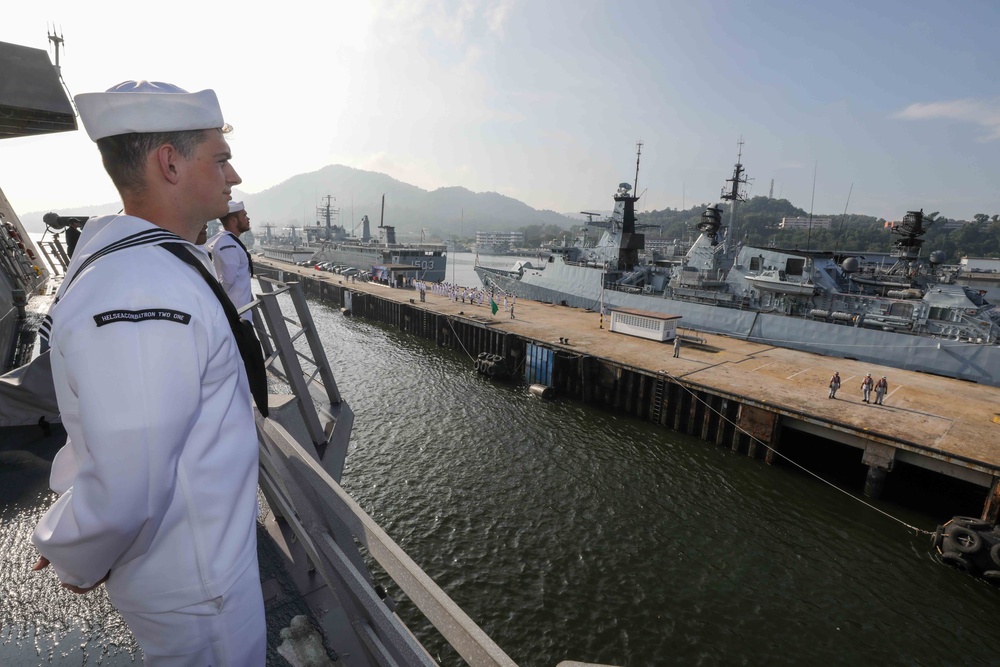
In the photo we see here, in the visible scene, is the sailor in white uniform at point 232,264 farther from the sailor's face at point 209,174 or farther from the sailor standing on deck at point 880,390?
the sailor standing on deck at point 880,390

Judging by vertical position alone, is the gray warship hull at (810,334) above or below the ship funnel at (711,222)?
below

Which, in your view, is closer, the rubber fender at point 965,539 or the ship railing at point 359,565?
the ship railing at point 359,565

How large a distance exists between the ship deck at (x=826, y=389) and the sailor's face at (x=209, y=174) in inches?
740

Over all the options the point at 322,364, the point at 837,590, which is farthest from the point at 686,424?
the point at 322,364

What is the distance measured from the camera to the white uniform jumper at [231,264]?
17.1 feet

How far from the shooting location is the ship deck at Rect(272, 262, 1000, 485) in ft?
46.8

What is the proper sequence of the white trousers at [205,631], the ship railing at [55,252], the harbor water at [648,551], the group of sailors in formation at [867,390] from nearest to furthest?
the white trousers at [205,631] → the harbor water at [648,551] → the ship railing at [55,252] → the group of sailors in formation at [867,390]

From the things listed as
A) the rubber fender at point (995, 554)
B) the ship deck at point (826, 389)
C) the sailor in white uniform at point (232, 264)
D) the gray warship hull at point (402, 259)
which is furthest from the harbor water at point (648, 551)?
the gray warship hull at point (402, 259)

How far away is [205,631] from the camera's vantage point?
1429mm

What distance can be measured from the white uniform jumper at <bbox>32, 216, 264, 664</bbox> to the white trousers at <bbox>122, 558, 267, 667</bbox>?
15 mm

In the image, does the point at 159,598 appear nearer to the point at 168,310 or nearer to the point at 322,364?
the point at 168,310

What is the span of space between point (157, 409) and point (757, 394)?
20414mm

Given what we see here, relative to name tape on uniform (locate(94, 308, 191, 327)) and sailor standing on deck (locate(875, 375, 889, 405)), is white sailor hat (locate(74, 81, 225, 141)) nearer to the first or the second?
name tape on uniform (locate(94, 308, 191, 327))

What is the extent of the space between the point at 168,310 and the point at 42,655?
3.60 metres
